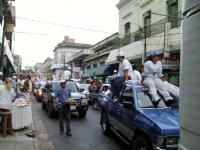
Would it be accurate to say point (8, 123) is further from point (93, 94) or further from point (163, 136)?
point (93, 94)

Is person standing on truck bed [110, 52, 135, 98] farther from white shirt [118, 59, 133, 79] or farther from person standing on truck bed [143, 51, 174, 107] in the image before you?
person standing on truck bed [143, 51, 174, 107]

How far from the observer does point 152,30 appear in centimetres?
2561

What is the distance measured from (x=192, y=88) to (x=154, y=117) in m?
3.90

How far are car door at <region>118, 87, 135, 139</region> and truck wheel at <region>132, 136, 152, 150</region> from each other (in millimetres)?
581

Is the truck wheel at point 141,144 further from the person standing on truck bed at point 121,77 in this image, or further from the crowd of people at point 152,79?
the person standing on truck bed at point 121,77

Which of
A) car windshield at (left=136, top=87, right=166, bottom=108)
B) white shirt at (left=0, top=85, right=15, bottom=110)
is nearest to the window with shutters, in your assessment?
white shirt at (left=0, top=85, right=15, bottom=110)

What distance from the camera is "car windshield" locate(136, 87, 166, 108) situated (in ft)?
25.9

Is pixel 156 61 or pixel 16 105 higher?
pixel 156 61

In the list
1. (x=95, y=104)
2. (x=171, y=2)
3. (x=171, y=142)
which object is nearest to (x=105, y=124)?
(x=171, y=142)

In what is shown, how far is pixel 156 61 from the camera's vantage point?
28.7 feet

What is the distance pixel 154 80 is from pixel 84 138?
3324 millimetres

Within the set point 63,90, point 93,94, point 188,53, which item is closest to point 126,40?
point 93,94

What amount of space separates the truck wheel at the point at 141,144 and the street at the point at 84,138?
7.05 feet

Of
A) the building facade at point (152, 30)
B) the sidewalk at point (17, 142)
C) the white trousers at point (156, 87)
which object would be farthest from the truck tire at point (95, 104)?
the white trousers at point (156, 87)
